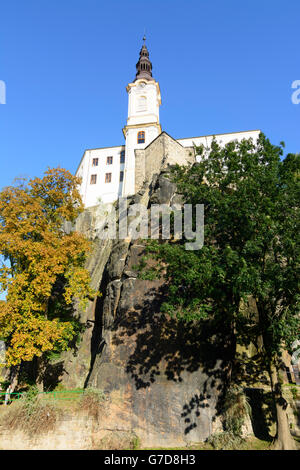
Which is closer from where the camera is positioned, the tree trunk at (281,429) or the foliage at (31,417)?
the tree trunk at (281,429)

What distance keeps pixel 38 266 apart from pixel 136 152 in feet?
82.8

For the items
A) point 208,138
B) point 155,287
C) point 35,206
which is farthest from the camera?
point 208,138

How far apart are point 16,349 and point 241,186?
1388 cm

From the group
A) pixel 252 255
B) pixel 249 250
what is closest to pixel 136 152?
pixel 252 255

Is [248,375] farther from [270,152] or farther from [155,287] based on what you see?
[270,152]

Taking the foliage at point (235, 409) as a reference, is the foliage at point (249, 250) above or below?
above

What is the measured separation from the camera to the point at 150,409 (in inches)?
557

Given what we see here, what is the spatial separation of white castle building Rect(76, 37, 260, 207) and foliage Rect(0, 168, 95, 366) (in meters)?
17.0

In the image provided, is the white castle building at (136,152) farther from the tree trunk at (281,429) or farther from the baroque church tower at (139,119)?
the tree trunk at (281,429)

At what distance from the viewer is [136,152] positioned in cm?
3891

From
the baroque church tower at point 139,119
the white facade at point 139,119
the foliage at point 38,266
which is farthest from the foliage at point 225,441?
the white facade at point 139,119

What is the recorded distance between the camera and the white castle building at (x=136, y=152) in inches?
1459

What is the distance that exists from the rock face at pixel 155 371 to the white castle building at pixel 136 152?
2130cm
